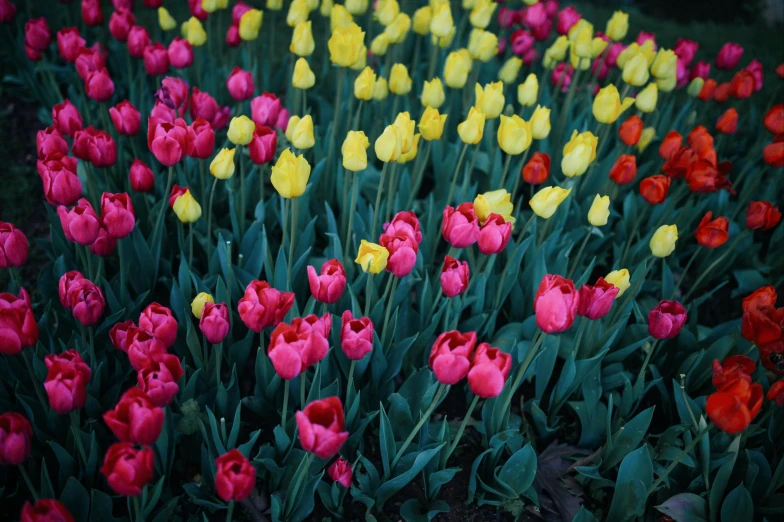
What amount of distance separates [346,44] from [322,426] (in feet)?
5.53

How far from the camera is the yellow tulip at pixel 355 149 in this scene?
2.03 meters

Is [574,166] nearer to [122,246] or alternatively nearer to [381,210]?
[381,210]

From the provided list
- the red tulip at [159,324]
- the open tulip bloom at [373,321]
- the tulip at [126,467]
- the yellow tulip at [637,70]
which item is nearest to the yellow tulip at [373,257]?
the open tulip bloom at [373,321]

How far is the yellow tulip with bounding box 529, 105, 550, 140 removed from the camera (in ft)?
Result: 8.02

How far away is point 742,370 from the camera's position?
1754 millimetres

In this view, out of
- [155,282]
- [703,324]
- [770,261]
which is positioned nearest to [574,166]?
[703,324]

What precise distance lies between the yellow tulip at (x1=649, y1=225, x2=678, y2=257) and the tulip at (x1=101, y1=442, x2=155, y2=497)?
1704mm

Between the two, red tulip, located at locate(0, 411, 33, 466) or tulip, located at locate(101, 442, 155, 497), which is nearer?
tulip, located at locate(101, 442, 155, 497)

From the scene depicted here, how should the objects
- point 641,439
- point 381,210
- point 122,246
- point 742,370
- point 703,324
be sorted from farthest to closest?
point 703,324, point 381,210, point 122,246, point 641,439, point 742,370

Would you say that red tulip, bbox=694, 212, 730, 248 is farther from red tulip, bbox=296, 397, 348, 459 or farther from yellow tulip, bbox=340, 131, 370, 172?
red tulip, bbox=296, 397, 348, 459

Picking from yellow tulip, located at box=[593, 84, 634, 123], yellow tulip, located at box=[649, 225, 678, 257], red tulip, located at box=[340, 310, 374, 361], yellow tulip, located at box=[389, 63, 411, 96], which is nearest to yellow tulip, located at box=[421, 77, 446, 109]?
yellow tulip, located at box=[389, 63, 411, 96]

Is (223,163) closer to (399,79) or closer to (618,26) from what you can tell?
(399,79)

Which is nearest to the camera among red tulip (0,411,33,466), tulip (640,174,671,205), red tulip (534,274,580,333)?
red tulip (0,411,33,466)

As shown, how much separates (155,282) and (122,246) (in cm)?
17
